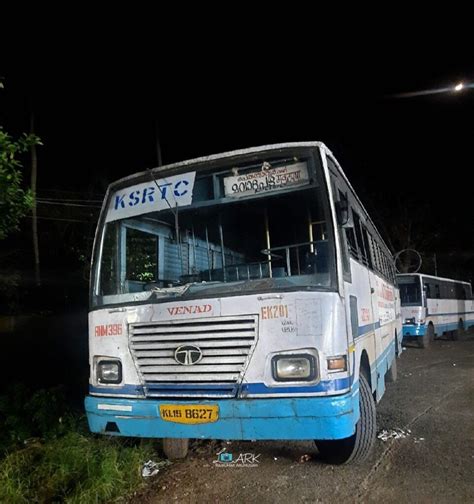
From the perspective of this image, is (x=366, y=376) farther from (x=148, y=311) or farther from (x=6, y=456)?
(x=6, y=456)

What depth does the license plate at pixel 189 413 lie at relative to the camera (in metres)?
3.73

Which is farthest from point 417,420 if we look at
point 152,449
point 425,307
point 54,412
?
point 425,307

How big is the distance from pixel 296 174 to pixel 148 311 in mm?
1782

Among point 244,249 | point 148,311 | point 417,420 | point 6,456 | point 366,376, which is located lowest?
point 417,420

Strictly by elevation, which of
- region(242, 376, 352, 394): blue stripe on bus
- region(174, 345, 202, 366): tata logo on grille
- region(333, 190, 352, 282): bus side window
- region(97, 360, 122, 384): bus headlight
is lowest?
region(242, 376, 352, 394): blue stripe on bus

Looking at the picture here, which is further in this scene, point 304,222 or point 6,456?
point 6,456

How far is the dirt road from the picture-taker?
3873 millimetres

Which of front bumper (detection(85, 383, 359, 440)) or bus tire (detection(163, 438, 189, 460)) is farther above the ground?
front bumper (detection(85, 383, 359, 440))

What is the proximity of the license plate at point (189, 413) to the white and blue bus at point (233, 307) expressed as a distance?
0.04ft

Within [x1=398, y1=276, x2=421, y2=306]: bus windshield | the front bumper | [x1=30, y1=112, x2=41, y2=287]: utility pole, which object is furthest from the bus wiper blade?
[x1=30, y1=112, x2=41, y2=287]: utility pole

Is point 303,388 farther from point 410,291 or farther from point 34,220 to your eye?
point 34,220

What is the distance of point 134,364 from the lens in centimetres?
405

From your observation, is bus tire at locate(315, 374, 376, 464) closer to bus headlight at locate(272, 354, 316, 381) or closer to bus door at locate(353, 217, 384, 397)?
→ bus door at locate(353, 217, 384, 397)

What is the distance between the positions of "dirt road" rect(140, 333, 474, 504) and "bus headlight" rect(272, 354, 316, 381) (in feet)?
3.48
